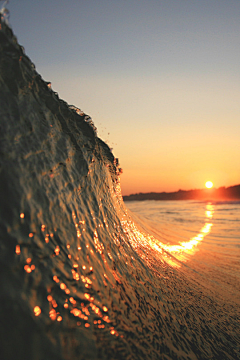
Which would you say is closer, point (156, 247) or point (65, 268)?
point (65, 268)

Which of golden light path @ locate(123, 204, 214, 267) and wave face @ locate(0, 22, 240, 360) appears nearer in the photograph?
wave face @ locate(0, 22, 240, 360)

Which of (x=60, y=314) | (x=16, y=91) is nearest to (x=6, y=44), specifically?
(x=16, y=91)

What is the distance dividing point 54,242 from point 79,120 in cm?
128

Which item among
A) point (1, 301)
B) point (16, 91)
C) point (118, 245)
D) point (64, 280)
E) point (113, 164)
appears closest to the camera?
point (1, 301)

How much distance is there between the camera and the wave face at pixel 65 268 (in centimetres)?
94

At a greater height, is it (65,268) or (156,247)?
(65,268)

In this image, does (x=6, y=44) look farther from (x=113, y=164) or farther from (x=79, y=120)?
(x=113, y=164)

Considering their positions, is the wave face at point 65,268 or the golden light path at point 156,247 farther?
the golden light path at point 156,247

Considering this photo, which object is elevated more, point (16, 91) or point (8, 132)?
point (16, 91)

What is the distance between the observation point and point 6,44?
1312mm

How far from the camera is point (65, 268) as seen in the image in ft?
3.86

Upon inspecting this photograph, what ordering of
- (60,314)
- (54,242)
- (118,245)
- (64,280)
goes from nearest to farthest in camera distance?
(60,314), (64,280), (54,242), (118,245)

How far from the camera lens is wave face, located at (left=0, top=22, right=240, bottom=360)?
0.94 metres

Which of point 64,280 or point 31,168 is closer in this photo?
point 64,280
